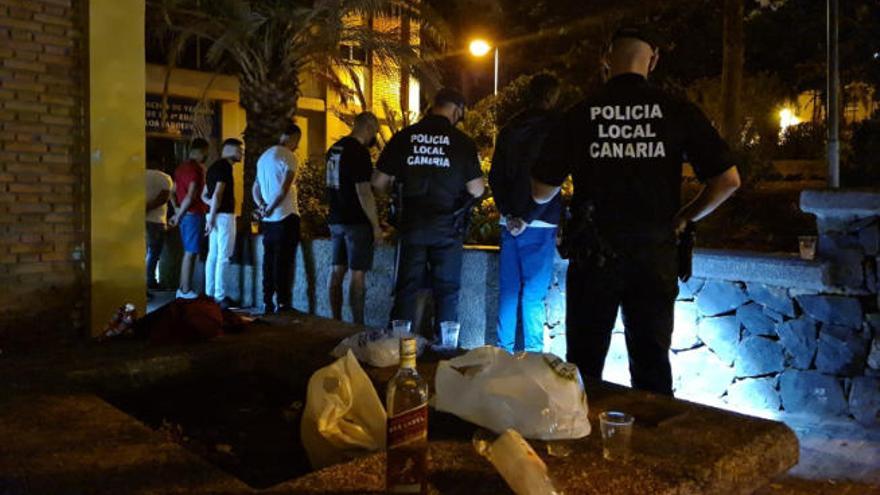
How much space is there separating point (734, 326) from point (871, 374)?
2.80ft

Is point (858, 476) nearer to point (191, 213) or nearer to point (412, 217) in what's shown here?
point (412, 217)

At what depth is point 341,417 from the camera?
8.61 ft

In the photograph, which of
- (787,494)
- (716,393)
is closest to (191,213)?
(716,393)

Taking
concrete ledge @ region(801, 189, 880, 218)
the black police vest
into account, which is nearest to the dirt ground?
concrete ledge @ region(801, 189, 880, 218)

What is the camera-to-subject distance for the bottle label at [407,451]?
2.01 meters

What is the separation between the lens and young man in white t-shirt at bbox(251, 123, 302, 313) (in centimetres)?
745

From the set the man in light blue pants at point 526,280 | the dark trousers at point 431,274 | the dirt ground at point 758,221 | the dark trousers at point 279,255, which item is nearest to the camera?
the man in light blue pants at point 526,280

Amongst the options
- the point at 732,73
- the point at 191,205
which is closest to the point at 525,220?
the point at 191,205

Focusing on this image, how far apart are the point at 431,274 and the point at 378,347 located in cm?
231

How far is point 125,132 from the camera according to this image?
6414mm

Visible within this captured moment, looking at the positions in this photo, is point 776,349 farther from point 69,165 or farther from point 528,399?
point 69,165

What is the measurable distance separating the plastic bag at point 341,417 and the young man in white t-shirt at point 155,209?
6.61 m

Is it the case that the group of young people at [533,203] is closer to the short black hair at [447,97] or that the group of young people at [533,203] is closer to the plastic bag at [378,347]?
the short black hair at [447,97]

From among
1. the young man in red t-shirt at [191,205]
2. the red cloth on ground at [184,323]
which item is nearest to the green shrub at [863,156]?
the young man in red t-shirt at [191,205]
